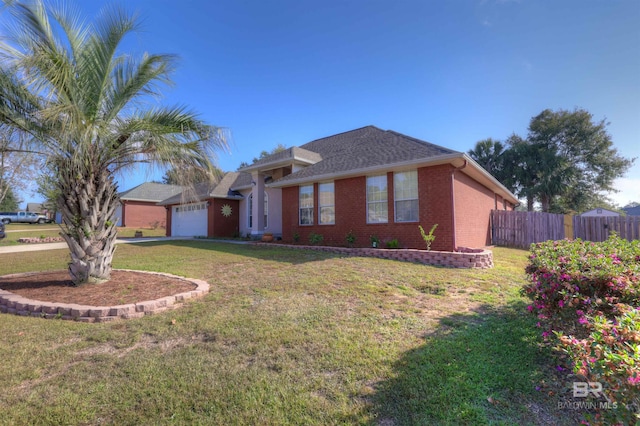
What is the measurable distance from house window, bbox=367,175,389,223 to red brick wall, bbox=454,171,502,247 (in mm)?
2429


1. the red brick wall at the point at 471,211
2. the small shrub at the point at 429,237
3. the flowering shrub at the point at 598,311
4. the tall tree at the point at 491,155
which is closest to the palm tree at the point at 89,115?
the flowering shrub at the point at 598,311

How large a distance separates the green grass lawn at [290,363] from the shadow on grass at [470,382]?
0.01 m

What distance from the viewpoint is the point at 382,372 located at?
9.25 feet

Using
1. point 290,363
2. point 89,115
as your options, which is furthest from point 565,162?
point 89,115

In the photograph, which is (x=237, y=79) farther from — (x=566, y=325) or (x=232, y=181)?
(x=566, y=325)

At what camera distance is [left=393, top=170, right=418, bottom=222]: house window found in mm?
10125

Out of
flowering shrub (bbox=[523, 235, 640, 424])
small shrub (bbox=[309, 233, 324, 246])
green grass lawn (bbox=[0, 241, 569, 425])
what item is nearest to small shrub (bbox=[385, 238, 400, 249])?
small shrub (bbox=[309, 233, 324, 246])

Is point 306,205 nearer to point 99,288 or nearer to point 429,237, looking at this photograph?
point 429,237

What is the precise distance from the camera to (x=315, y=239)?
12133mm

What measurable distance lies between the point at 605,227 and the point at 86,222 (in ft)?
68.1

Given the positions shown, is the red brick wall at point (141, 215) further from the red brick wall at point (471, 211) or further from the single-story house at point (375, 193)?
the red brick wall at point (471, 211)

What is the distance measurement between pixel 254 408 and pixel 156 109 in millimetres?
5993

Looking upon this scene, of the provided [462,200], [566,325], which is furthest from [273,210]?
[566,325]

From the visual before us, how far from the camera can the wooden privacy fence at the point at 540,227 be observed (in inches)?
577
